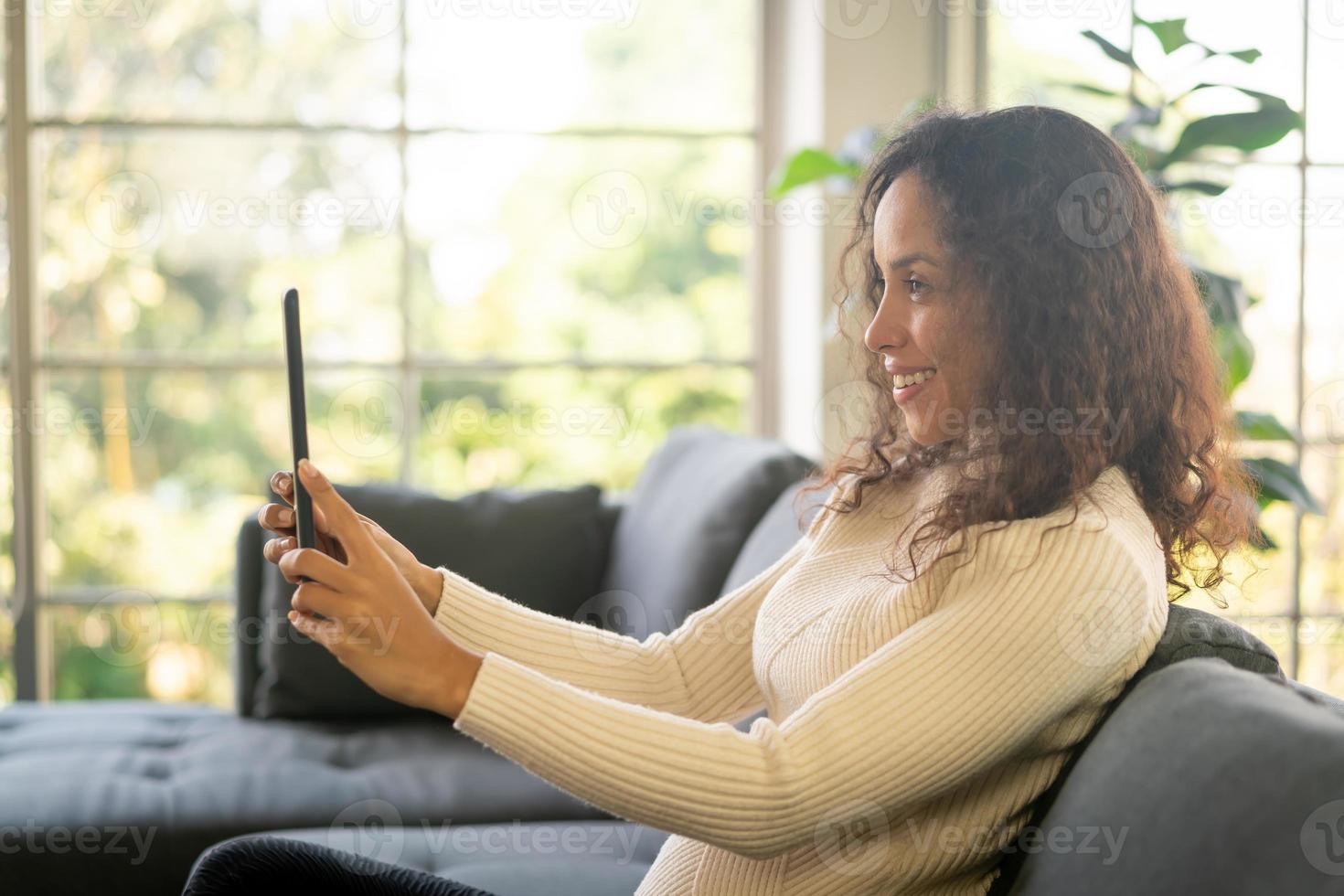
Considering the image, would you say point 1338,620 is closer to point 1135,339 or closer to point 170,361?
point 1135,339

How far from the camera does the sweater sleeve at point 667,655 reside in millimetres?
1311

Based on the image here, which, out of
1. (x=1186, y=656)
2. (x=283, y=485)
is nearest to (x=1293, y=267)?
(x=1186, y=656)

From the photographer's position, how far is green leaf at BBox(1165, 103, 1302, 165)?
1.92 metres

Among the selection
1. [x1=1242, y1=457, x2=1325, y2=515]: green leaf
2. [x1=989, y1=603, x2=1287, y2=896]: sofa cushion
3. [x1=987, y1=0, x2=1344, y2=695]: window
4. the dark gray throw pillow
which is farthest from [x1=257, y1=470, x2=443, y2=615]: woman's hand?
[x1=987, y1=0, x2=1344, y2=695]: window

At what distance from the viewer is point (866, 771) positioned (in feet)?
2.93

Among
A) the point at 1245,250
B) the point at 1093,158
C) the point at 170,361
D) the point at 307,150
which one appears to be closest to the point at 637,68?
the point at 307,150

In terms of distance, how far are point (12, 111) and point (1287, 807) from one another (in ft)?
10.8

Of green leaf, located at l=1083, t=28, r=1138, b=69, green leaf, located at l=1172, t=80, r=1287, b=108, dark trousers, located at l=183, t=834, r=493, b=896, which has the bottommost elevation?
dark trousers, located at l=183, t=834, r=493, b=896

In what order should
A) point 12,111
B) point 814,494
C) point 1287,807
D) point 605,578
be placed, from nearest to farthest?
point 1287,807, point 814,494, point 605,578, point 12,111

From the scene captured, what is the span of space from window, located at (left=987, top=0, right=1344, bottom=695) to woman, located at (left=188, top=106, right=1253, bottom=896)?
1.28 metres

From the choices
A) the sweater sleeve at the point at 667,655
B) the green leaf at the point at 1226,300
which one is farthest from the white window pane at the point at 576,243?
the sweater sleeve at the point at 667,655

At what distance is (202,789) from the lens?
76.4 inches

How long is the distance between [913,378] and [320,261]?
2397mm

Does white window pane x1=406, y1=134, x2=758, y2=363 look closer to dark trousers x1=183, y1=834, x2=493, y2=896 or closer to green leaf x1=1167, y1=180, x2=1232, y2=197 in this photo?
green leaf x1=1167, y1=180, x2=1232, y2=197
